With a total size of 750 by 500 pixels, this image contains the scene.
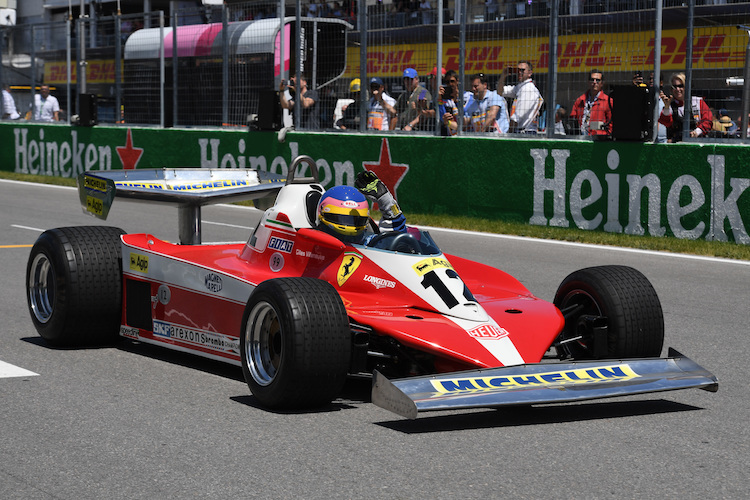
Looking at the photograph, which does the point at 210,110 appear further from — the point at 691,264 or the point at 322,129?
the point at 691,264

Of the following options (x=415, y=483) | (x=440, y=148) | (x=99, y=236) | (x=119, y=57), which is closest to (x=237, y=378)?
(x=99, y=236)

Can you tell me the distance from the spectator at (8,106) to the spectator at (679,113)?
1694 centimetres

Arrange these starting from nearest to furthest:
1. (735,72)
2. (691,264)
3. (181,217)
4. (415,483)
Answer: (415,483) < (181,217) < (691,264) < (735,72)

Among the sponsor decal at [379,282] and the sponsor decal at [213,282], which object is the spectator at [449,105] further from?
the sponsor decal at [379,282]

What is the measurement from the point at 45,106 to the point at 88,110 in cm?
216

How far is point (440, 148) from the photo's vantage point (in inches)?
627

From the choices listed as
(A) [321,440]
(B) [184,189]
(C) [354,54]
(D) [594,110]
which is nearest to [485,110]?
(D) [594,110]

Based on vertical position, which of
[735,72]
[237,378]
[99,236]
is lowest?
[237,378]

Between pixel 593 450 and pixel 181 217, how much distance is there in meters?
4.08

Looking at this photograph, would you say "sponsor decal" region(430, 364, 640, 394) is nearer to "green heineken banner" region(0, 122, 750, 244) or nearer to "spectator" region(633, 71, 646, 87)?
"green heineken banner" region(0, 122, 750, 244)

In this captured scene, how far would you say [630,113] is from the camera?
13602 mm

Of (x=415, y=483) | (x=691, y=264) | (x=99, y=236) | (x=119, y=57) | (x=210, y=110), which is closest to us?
(x=415, y=483)

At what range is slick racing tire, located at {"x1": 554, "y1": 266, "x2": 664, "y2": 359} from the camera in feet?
20.5

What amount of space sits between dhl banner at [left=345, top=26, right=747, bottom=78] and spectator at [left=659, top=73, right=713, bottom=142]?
0.24 meters
